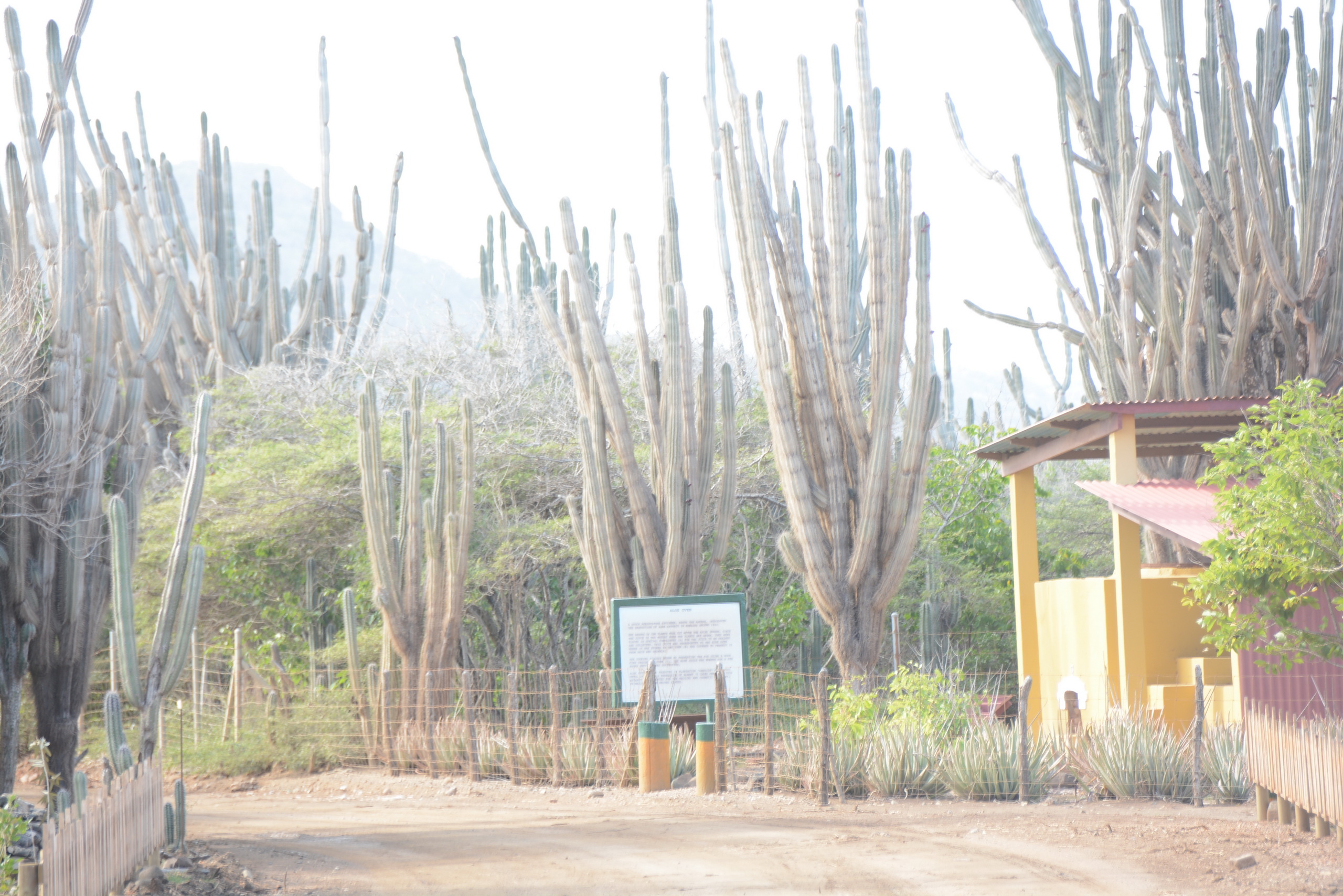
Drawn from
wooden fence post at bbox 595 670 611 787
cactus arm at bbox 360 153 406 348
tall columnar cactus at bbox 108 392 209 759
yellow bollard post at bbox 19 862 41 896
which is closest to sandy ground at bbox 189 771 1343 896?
wooden fence post at bbox 595 670 611 787

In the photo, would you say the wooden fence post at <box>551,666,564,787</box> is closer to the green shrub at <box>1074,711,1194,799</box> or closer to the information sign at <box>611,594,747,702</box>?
the information sign at <box>611,594,747,702</box>

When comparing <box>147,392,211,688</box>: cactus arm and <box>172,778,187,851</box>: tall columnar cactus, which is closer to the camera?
<box>172,778,187,851</box>: tall columnar cactus

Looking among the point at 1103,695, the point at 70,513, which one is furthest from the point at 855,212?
the point at 70,513

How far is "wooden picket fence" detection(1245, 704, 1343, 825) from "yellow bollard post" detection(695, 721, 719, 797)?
13.1 ft

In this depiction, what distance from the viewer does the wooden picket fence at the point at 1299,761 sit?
7.00 meters

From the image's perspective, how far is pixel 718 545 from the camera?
1320cm

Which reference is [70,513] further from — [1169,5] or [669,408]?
[1169,5]

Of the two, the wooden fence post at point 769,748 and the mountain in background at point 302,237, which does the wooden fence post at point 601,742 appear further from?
the mountain in background at point 302,237

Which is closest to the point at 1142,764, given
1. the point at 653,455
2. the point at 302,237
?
the point at 653,455

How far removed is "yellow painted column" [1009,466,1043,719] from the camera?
13.5 m

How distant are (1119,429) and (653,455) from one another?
4.39 m

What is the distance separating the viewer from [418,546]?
13906 mm

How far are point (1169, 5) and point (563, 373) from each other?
9309 millimetres

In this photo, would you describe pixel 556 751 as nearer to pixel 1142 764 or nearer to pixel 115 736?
pixel 115 736
